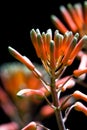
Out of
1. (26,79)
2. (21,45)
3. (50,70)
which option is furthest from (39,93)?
(21,45)

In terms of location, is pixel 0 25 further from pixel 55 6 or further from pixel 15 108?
pixel 15 108

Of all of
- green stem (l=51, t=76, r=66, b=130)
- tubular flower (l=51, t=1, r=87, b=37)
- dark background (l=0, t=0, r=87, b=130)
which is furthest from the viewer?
dark background (l=0, t=0, r=87, b=130)

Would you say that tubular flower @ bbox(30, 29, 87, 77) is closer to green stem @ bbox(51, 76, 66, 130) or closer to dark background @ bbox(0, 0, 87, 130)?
green stem @ bbox(51, 76, 66, 130)

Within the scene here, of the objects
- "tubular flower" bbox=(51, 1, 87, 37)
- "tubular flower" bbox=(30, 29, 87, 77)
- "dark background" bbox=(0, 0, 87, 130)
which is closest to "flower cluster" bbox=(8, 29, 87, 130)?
"tubular flower" bbox=(30, 29, 87, 77)

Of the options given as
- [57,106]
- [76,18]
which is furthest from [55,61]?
[76,18]

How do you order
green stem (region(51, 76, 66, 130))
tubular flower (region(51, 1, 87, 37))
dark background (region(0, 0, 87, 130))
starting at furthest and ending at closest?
dark background (region(0, 0, 87, 130)), tubular flower (region(51, 1, 87, 37)), green stem (region(51, 76, 66, 130))

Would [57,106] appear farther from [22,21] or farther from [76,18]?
[22,21]

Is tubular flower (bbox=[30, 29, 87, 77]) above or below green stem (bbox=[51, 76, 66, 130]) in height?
above

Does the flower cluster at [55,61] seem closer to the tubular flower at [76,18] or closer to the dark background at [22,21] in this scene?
the tubular flower at [76,18]
